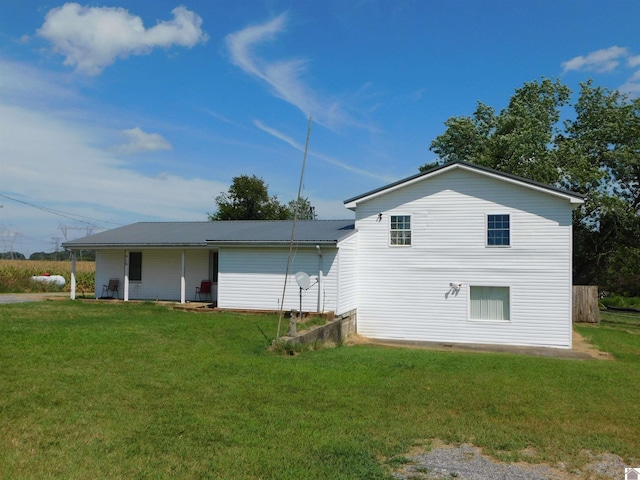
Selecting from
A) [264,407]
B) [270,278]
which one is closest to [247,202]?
[270,278]

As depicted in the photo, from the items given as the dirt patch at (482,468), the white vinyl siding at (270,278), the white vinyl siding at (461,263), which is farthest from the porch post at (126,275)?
the dirt patch at (482,468)

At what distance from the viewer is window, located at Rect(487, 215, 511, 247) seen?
16.7m

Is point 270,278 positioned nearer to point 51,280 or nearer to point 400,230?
point 400,230

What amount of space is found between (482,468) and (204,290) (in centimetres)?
1590

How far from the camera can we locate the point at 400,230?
701 inches

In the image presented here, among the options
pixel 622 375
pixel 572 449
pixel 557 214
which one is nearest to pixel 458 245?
pixel 557 214

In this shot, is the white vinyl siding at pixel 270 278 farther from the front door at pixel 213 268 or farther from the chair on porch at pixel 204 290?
the front door at pixel 213 268

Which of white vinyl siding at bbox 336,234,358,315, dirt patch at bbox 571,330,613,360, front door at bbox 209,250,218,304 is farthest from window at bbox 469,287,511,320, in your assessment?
front door at bbox 209,250,218,304

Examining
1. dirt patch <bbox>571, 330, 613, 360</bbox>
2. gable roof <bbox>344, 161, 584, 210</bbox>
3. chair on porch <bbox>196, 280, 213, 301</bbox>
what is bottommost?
dirt patch <bbox>571, 330, 613, 360</bbox>

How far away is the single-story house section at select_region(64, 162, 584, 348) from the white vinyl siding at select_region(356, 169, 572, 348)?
3 centimetres

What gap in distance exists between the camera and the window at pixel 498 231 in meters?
16.7

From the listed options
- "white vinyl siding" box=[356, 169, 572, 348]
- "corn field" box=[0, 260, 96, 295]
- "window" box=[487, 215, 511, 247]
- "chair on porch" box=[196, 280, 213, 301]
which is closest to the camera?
"white vinyl siding" box=[356, 169, 572, 348]

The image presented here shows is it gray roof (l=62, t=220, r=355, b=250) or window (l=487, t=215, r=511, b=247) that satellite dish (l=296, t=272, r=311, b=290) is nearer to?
gray roof (l=62, t=220, r=355, b=250)

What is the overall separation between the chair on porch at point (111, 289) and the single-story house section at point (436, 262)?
11.6 feet
